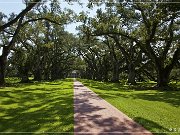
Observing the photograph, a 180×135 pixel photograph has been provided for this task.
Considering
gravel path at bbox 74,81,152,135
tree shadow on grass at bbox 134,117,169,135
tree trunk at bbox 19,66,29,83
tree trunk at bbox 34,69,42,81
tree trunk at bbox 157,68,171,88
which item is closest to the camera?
gravel path at bbox 74,81,152,135

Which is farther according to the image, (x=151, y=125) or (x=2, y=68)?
(x=2, y=68)

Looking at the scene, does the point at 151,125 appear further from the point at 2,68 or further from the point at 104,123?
the point at 2,68

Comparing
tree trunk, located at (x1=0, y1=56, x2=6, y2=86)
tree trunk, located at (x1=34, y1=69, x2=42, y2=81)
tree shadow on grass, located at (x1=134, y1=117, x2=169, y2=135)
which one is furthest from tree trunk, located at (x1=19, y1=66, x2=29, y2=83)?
tree shadow on grass, located at (x1=134, y1=117, x2=169, y2=135)

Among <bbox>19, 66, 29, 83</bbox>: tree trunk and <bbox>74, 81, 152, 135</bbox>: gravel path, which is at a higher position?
<bbox>19, 66, 29, 83</bbox>: tree trunk

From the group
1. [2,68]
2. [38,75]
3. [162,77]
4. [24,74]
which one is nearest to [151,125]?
[162,77]

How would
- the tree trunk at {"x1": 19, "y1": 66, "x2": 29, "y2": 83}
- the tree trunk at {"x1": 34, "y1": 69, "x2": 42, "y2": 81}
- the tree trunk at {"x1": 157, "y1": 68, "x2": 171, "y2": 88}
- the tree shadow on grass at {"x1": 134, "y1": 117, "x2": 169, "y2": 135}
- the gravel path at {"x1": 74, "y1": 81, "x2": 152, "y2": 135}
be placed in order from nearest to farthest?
the gravel path at {"x1": 74, "y1": 81, "x2": 152, "y2": 135} → the tree shadow on grass at {"x1": 134, "y1": 117, "x2": 169, "y2": 135} → the tree trunk at {"x1": 157, "y1": 68, "x2": 171, "y2": 88} → the tree trunk at {"x1": 19, "y1": 66, "x2": 29, "y2": 83} → the tree trunk at {"x1": 34, "y1": 69, "x2": 42, "y2": 81}

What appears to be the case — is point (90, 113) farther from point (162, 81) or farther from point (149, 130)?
point (162, 81)

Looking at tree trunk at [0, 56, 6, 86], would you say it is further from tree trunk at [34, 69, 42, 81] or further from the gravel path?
tree trunk at [34, 69, 42, 81]

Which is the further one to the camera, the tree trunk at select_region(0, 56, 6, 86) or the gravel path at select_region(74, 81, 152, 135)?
the tree trunk at select_region(0, 56, 6, 86)

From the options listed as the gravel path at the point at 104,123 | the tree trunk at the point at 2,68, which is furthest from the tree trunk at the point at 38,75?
the gravel path at the point at 104,123

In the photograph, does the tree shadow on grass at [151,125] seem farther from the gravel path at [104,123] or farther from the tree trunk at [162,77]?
the tree trunk at [162,77]

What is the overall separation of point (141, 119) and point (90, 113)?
2185 millimetres

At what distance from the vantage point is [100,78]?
243 ft

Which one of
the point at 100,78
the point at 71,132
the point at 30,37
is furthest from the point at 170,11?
the point at 100,78
